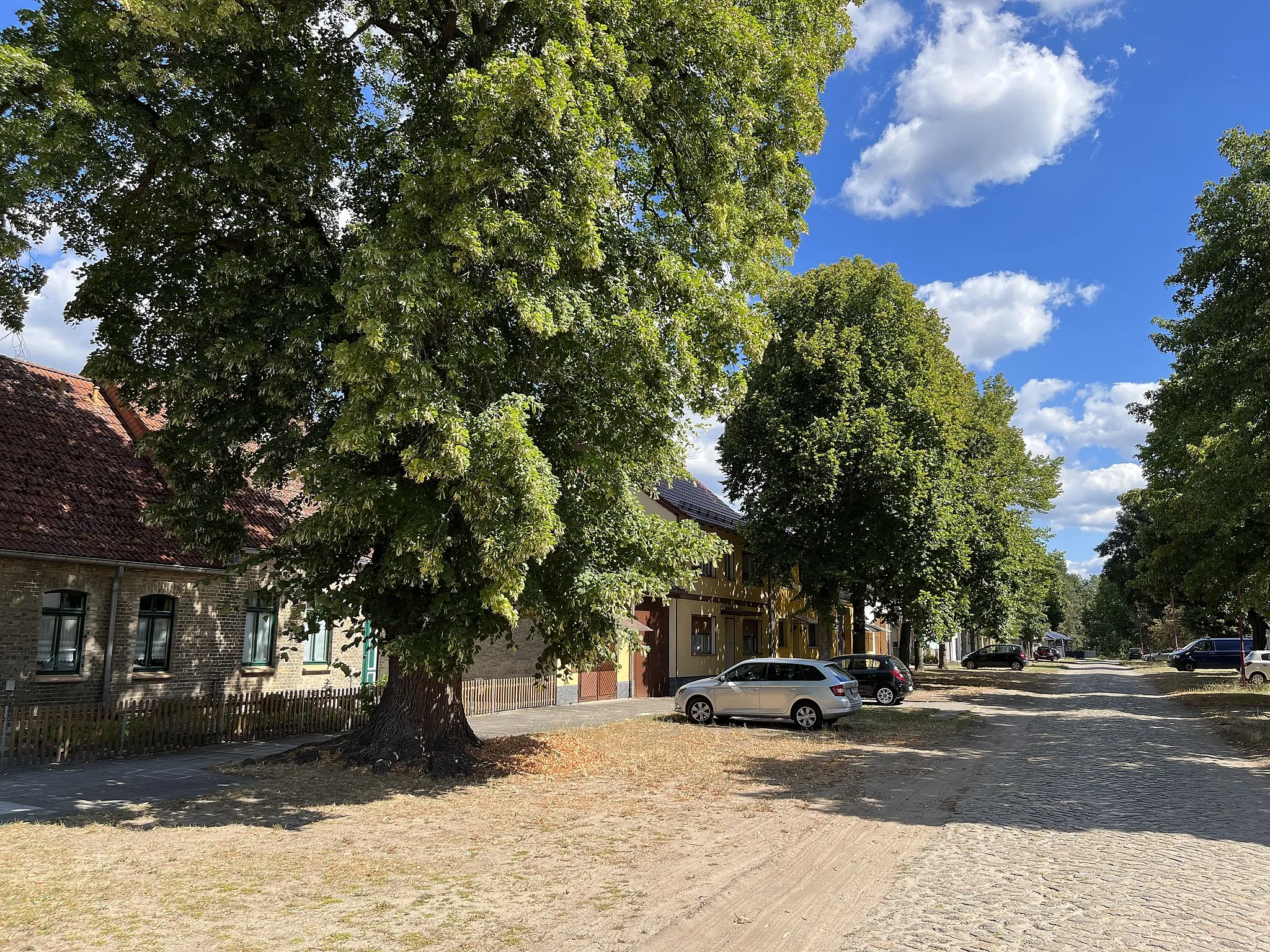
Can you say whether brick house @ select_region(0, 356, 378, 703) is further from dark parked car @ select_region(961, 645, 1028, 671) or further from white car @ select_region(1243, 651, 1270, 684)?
dark parked car @ select_region(961, 645, 1028, 671)

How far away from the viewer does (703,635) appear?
3297 centimetres

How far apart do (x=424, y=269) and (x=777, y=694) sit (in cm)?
1370

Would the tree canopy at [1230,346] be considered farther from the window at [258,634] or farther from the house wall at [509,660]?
the window at [258,634]

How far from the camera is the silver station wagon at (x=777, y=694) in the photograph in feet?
62.7

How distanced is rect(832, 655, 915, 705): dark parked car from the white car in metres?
17.6

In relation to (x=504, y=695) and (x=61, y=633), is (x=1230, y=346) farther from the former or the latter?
(x=61, y=633)

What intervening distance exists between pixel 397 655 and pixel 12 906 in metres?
4.99

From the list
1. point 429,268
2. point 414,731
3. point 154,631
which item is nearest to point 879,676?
point 414,731

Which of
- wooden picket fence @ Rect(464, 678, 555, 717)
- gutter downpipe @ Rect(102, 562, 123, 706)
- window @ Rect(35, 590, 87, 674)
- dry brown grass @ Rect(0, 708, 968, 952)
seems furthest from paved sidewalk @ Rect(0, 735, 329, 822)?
wooden picket fence @ Rect(464, 678, 555, 717)

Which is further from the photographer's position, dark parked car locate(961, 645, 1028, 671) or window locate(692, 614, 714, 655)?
dark parked car locate(961, 645, 1028, 671)

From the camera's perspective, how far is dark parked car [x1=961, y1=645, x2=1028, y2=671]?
2169 inches

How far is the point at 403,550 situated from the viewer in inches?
391

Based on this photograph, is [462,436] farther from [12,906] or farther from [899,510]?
[899,510]

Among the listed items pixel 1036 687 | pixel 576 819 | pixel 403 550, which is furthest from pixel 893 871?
pixel 1036 687
